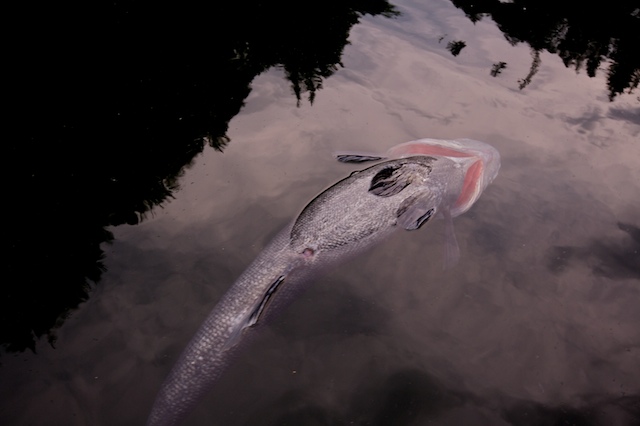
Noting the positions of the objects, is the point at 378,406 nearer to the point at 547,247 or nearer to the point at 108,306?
the point at 108,306

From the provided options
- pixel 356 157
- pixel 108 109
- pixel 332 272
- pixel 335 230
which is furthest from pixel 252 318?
pixel 108 109

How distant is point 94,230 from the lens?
3209 mm

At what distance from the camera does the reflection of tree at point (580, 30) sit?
6480 mm

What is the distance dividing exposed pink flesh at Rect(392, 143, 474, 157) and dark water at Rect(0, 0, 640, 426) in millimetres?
269

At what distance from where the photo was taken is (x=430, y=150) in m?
4.13

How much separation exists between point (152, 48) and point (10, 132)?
222 centimetres

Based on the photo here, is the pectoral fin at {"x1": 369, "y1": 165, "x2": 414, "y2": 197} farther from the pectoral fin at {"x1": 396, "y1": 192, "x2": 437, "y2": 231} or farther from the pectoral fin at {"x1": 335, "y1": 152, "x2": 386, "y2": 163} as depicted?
the pectoral fin at {"x1": 335, "y1": 152, "x2": 386, "y2": 163}

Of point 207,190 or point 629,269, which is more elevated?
point 629,269

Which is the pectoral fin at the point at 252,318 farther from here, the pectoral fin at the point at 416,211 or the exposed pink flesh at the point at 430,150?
the exposed pink flesh at the point at 430,150

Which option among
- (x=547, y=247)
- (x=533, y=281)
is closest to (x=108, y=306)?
(x=533, y=281)

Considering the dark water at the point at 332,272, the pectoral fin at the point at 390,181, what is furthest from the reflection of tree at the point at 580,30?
the pectoral fin at the point at 390,181

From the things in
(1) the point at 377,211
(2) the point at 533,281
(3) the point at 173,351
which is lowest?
(3) the point at 173,351

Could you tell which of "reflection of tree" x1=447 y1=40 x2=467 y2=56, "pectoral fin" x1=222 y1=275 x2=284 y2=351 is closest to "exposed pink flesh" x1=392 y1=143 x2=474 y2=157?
"pectoral fin" x1=222 y1=275 x2=284 y2=351

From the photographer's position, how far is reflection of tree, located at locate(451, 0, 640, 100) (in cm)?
648
